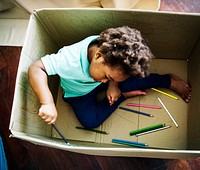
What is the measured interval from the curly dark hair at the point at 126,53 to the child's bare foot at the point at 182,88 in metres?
0.28

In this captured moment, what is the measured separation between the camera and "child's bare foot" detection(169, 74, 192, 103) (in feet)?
3.00

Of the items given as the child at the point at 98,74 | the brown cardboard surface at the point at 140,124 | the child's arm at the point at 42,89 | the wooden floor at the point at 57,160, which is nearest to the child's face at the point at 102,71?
the child at the point at 98,74

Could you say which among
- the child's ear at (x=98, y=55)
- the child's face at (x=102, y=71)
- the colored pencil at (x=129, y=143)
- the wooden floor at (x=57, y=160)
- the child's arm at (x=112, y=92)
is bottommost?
the wooden floor at (x=57, y=160)

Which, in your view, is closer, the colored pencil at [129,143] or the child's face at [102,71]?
the child's face at [102,71]

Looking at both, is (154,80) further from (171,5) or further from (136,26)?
(171,5)

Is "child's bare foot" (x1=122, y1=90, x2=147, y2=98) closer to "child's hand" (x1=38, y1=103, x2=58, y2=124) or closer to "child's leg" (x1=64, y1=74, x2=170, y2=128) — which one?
"child's leg" (x1=64, y1=74, x2=170, y2=128)

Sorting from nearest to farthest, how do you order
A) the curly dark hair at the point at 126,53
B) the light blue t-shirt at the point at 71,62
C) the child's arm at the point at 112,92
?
the curly dark hair at the point at 126,53 → the light blue t-shirt at the point at 71,62 → the child's arm at the point at 112,92

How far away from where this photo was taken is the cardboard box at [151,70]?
758mm

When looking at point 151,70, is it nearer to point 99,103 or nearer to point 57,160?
point 99,103

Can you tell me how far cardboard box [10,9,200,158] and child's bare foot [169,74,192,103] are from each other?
18 millimetres

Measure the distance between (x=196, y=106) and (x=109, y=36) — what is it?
13.3 inches

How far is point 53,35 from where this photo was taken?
0.88 meters

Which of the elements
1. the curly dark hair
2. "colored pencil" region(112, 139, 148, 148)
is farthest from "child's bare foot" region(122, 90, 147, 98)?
the curly dark hair

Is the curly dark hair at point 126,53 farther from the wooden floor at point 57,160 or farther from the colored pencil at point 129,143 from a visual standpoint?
the wooden floor at point 57,160
